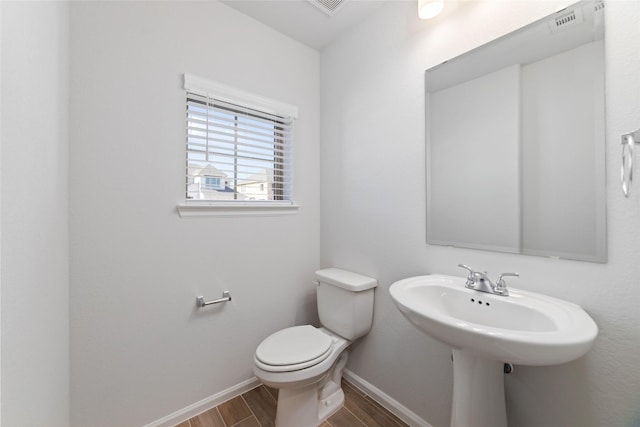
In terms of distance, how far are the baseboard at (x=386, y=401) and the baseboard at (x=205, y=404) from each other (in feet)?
2.12

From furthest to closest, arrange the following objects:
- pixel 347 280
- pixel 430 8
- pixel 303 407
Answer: pixel 347 280, pixel 303 407, pixel 430 8

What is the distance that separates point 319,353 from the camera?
1276 mm

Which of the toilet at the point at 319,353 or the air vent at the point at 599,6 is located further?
the toilet at the point at 319,353

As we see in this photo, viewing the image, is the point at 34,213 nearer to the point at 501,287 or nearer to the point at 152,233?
the point at 152,233

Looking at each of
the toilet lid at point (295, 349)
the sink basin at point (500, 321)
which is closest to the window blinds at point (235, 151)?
the toilet lid at point (295, 349)

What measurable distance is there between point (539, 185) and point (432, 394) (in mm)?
1140

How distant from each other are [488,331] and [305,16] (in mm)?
1945

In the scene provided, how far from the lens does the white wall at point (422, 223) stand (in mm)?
822

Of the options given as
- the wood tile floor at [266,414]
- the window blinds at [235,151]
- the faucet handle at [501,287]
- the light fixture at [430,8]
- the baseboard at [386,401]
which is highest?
the light fixture at [430,8]

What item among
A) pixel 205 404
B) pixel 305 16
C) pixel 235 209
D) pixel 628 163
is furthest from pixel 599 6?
pixel 205 404

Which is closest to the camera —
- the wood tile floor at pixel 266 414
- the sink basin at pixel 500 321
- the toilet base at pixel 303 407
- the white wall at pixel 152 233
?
the sink basin at pixel 500 321

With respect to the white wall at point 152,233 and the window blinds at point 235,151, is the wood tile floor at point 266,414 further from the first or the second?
the window blinds at point 235,151

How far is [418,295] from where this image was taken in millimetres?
1121

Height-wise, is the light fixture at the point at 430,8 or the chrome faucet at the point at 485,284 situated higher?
the light fixture at the point at 430,8
